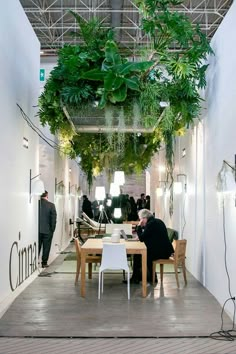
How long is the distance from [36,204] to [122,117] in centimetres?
252

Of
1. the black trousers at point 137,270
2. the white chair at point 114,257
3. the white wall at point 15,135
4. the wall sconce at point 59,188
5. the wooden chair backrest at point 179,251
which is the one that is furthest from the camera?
the wall sconce at point 59,188

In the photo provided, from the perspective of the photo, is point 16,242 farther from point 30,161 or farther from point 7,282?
point 30,161

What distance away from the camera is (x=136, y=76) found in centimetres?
637

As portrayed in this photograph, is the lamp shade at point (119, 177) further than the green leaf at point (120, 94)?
Yes

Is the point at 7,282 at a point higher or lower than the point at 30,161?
lower

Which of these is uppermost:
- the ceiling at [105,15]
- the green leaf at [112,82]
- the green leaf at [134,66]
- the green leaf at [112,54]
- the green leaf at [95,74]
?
the ceiling at [105,15]

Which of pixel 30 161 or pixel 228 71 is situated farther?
pixel 30 161

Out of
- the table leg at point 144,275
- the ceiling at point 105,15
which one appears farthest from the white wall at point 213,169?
the ceiling at point 105,15

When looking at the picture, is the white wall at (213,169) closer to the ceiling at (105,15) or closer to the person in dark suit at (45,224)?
the person in dark suit at (45,224)

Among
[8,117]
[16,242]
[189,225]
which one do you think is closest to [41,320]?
[16,242]

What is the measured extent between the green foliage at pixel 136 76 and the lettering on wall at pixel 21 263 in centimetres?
197

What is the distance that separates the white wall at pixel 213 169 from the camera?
566cm

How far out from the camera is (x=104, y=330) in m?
5.02

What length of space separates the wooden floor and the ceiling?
5862 mm
